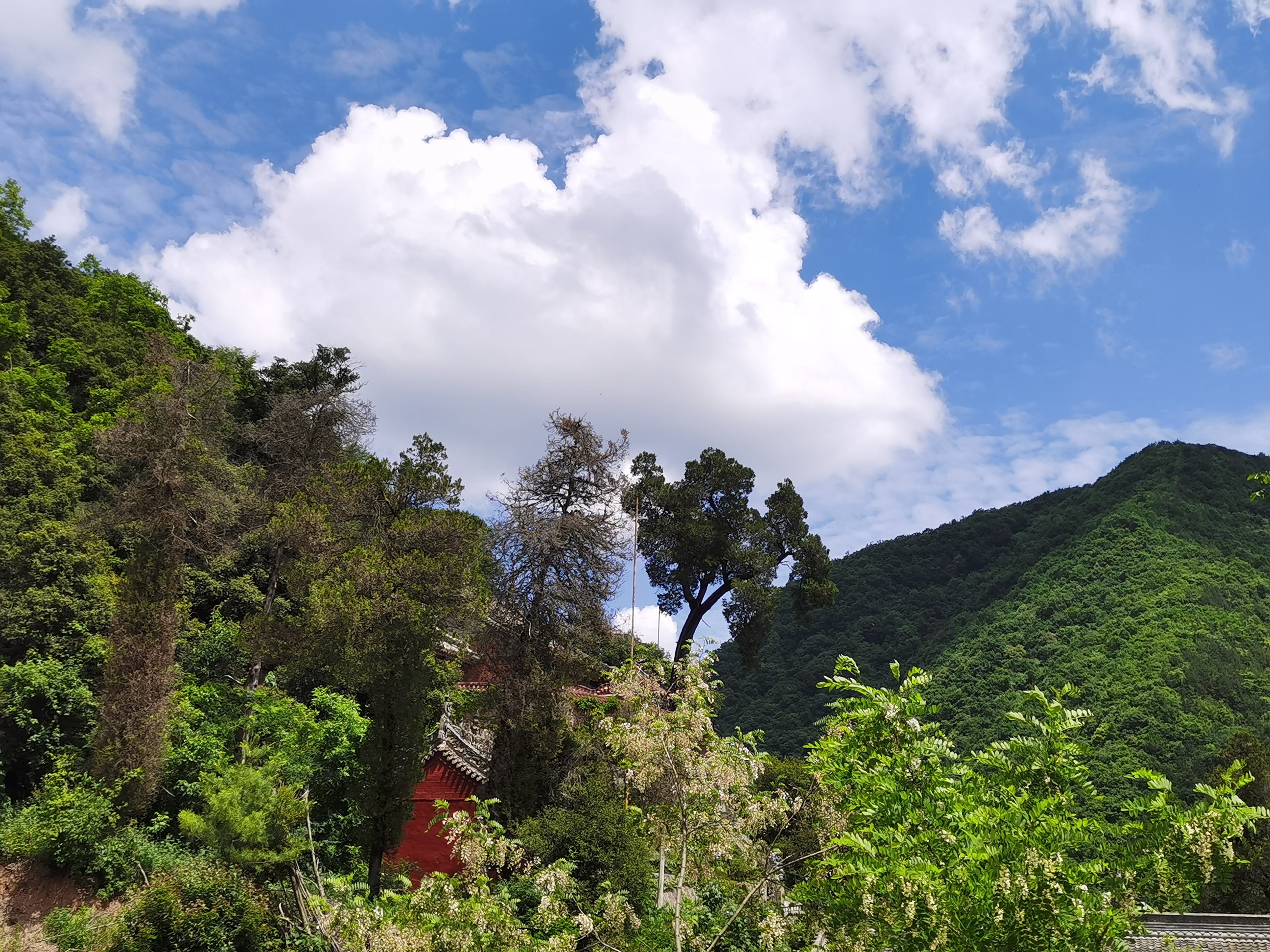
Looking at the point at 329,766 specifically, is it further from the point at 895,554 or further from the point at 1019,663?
the point at 895,554

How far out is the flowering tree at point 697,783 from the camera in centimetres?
980

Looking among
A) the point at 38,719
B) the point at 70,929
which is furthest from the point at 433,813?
the point at 38,719

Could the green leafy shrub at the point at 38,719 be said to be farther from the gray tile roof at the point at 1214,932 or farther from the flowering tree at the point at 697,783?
the gray tile roof at the point at 1214,932

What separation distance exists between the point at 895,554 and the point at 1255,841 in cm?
3721

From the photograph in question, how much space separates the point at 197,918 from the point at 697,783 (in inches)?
455

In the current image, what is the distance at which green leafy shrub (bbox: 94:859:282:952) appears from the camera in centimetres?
1557

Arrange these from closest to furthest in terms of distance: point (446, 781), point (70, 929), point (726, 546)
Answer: point (70, 929), point (446, 781), point (726, 546)

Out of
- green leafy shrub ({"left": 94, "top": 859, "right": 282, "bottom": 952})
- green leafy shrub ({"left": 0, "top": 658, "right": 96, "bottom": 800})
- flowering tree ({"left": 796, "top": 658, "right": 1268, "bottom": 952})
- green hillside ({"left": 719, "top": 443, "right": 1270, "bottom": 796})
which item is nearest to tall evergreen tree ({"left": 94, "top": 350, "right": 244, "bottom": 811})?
green leafy shrub ({"left": 0, "top": 658, "right": 96, "bottom": 800})

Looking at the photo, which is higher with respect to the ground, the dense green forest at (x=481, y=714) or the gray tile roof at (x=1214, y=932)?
the dense green forest at (x=481, y=714)

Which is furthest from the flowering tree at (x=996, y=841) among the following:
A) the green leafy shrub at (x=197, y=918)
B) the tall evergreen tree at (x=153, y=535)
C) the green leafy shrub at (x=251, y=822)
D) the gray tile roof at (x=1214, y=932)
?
the tall evergreen tree at (x=153, y=535)

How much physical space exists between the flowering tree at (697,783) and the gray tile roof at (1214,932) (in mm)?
11975

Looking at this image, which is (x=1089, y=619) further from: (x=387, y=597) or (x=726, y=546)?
(x=387, y=597)

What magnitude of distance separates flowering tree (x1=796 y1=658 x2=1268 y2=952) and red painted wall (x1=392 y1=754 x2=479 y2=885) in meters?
16.8

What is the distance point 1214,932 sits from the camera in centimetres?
1970
